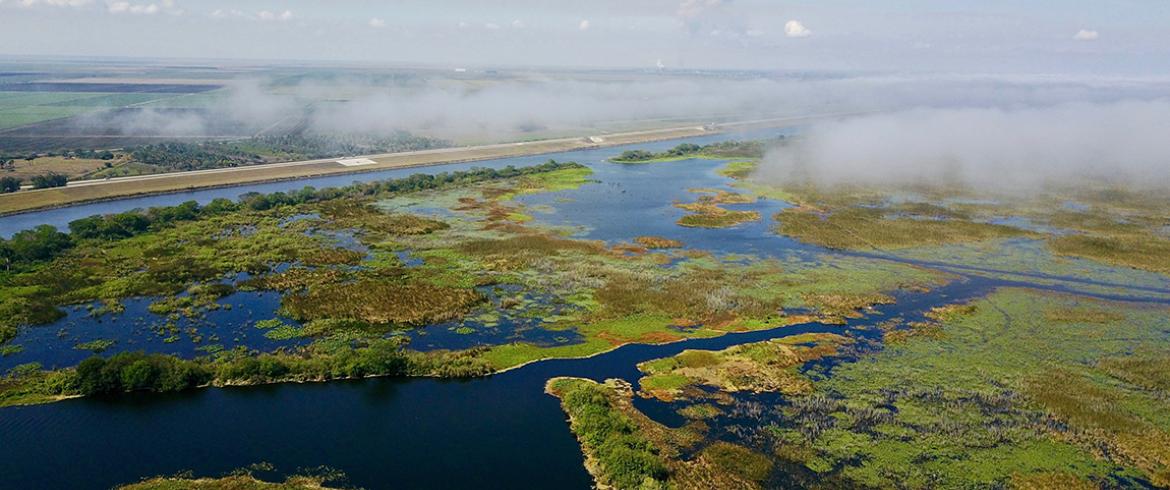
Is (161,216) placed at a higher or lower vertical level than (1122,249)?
lower

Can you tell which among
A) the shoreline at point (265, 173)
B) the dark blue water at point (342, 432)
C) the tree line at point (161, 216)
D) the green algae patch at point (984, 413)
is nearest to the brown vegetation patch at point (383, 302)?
the dark blue water at point (342, 432)

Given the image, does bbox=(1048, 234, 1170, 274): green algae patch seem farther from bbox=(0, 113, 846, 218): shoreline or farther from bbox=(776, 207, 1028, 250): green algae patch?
bbox=(0, 113, 846, 218): shoreline

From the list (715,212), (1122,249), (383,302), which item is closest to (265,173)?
(383,302)

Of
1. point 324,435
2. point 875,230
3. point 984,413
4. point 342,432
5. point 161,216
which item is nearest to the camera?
point 324,435

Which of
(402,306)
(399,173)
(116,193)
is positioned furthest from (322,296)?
(399,173)

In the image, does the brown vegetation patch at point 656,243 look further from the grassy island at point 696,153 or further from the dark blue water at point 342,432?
the grassy island at point 696,153

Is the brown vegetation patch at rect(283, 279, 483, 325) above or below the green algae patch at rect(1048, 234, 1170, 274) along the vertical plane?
below

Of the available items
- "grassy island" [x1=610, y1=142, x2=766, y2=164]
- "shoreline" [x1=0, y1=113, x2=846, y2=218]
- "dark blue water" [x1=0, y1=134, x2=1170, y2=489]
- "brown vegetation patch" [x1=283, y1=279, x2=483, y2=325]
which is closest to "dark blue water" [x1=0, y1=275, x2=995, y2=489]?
"dark blue water" [x1=0, y1=134, x2=1170, y2=489]

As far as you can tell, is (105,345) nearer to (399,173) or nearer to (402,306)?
(402,306)

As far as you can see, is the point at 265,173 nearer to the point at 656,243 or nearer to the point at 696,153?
the point at 656,243
